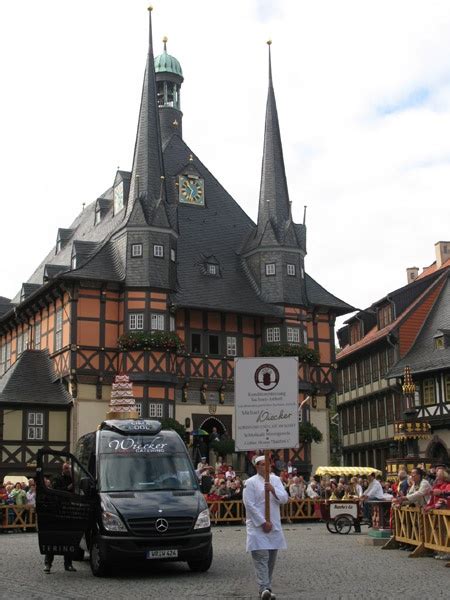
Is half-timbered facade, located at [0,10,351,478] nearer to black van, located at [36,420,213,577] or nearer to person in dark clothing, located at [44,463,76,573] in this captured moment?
person in dark clothing, located at [44,463,76,573]

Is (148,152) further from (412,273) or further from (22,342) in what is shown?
(412,273)

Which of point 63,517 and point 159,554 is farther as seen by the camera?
point 63,517

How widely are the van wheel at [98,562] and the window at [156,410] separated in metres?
27.6

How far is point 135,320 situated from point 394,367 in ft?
47.4

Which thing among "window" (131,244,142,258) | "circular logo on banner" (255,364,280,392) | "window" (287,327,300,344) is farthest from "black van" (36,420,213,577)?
"window" (287,327,300,344)

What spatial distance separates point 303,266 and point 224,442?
1022 centimetres

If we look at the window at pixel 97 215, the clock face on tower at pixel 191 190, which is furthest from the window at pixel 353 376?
the window at pixel 97 215

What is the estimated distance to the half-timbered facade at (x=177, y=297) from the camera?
43500 mm

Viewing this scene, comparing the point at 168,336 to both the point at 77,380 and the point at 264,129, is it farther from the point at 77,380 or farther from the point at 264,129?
the point at 264,129

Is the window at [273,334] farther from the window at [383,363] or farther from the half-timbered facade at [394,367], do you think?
the window at [383,363]

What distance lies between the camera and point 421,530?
17578mm

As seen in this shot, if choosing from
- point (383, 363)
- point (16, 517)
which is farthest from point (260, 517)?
point (383, 363)

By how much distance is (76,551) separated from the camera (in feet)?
50.1

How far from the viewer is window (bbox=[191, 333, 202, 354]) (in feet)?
151
